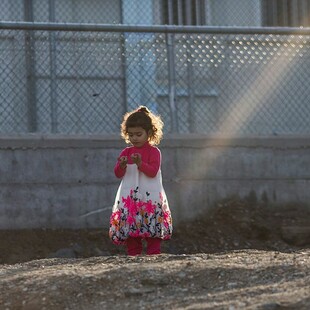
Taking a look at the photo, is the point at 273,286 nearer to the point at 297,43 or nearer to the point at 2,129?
the point at 2,129

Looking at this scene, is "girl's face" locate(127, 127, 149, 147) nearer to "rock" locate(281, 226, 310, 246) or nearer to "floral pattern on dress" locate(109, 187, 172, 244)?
"floral pattern on dress" locate(109, 187, 172, 244)

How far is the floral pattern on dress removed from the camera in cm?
840

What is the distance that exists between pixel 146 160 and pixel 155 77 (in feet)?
9.07

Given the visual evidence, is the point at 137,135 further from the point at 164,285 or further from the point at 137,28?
the point at 137,28

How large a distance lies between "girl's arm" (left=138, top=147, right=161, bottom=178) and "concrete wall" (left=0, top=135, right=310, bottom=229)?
237cm

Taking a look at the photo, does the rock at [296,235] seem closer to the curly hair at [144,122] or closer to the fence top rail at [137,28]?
the fence top rail at [137,28]

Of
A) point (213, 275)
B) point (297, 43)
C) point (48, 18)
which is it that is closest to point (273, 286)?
point (213, 275)

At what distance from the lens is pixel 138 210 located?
8414 millimetres

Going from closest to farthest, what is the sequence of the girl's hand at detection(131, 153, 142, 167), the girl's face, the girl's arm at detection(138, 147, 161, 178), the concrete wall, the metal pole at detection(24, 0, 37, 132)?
the girl's hand at detection(131, 153, 142, 167) < the girl's arm at detection(138, 147, 161, 178) < the girl's face < the concrete wall < the metal pole at detection(24, 0, 37, 132)

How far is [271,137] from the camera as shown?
11391 millimetres

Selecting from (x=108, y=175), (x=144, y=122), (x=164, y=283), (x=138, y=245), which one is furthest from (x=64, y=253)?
(x=164, y=283)

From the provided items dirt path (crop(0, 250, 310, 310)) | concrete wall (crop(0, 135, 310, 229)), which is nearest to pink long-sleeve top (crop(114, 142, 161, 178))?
dirt path (crop(0, 250, 310, 310))

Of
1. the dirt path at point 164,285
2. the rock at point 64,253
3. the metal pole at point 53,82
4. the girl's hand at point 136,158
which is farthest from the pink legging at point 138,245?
the metal pole at point 53,82

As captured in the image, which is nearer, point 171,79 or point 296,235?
point 296,235
